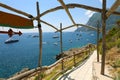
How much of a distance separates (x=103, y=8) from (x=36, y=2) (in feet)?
8.97

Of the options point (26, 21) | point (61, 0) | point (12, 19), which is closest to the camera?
point (12, 19)

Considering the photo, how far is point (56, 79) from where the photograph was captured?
865 cm

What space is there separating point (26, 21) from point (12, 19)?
76cm

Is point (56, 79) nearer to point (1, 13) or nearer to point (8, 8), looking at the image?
point (8, 8)

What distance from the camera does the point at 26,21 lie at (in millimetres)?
5180

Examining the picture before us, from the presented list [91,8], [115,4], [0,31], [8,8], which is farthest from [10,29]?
[91,8]

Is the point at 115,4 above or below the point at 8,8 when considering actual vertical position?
above

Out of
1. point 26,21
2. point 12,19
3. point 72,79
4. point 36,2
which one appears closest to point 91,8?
point 36,2

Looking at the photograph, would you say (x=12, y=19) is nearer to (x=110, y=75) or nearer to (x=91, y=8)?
(x=91, y=8)

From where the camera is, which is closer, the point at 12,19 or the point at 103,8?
the point at 12,19

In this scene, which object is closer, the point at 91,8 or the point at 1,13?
the point at 1,13

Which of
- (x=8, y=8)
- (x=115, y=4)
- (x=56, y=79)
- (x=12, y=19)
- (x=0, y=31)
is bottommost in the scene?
(x=56, y=79)

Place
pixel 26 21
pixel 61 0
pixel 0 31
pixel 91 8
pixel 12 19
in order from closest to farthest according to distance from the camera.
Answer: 1. pixel 0 31
2. pixel 12 19
3. pixel 26 21
4. pixel 61 0
5. pixel 91 8

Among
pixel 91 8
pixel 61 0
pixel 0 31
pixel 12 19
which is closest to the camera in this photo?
pixel 0 31
